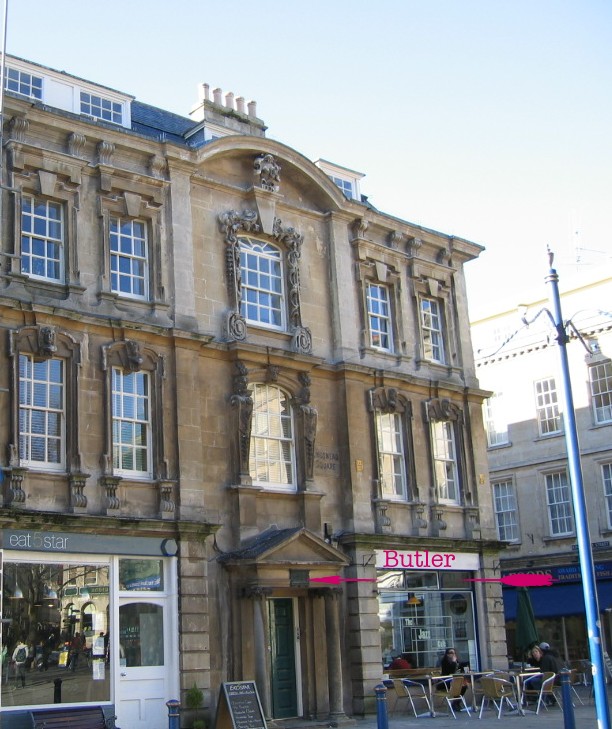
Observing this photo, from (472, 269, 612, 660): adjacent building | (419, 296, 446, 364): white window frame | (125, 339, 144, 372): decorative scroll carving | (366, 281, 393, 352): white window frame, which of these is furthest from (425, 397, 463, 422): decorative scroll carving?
(125, 339, 144, 372): decorative scroll carving

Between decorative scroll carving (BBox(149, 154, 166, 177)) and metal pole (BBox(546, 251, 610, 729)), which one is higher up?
decorative scroll carving (BBox(149, 154, 166, 177))

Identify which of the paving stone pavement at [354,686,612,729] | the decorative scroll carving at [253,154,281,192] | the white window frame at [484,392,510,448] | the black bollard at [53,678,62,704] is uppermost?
the decorative scroll carving at [253,154,281,192]

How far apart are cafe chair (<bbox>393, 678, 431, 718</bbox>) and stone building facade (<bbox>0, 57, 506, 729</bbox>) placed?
2.29 ft

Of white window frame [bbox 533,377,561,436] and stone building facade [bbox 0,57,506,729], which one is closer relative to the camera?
stone building facade [bbox 0,57,506,729]

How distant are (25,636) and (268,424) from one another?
715 centimetres

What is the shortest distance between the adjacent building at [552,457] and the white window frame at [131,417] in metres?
16.6

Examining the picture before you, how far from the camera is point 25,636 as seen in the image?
17875mm

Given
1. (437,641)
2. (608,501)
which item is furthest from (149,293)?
(608,501)

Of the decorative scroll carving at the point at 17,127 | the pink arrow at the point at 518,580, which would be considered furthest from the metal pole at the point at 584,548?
the decorative scroll carving at the point at 17,127

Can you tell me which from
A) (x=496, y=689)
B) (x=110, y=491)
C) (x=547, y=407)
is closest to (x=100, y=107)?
(x=110, y=491)

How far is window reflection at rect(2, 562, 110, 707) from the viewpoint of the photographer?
58.0 feet

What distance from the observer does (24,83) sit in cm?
2180

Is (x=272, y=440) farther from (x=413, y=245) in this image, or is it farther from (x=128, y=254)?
(x=413, y=245)

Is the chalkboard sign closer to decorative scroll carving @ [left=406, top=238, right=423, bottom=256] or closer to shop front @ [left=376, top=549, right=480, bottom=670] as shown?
shop front @ [left=376, top=549, right=480, bottom=670]
